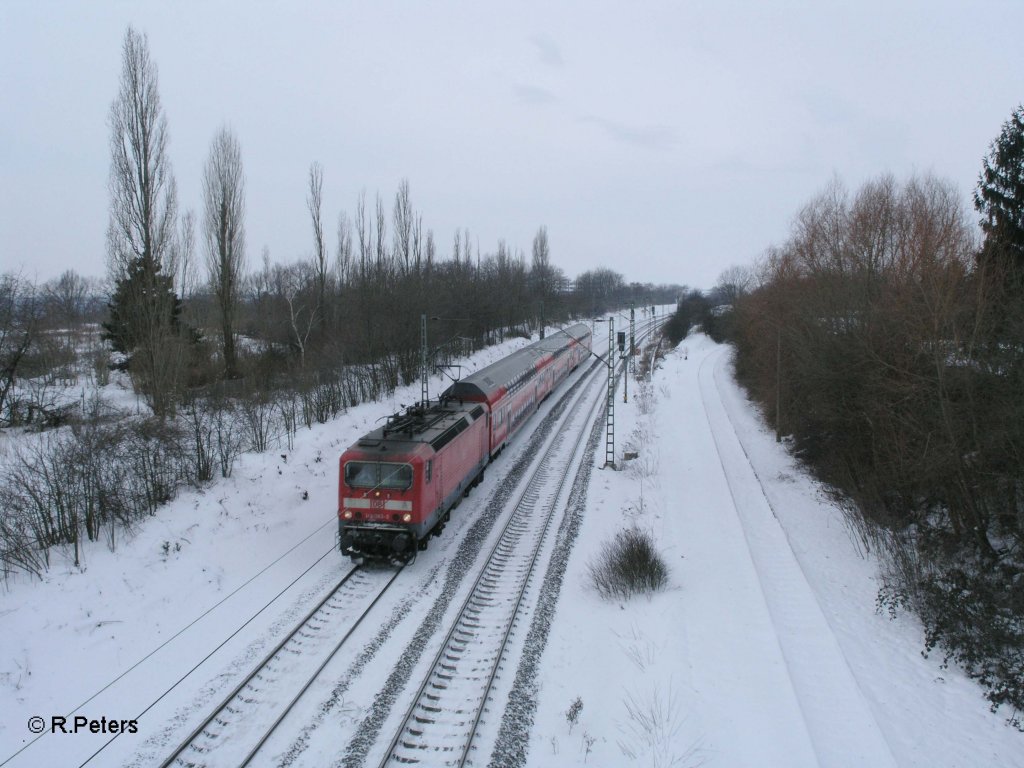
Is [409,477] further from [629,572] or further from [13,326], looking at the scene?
[13,326]

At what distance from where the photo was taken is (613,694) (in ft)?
30.4

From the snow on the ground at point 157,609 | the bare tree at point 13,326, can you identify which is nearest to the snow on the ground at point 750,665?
the snow on the ground at point 157,609

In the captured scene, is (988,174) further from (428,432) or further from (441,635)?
(441,635)

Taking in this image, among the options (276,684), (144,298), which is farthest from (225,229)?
(276,684)

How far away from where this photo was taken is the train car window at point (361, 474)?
13.2 metres

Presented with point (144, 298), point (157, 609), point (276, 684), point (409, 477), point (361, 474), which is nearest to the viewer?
point (276, 684)

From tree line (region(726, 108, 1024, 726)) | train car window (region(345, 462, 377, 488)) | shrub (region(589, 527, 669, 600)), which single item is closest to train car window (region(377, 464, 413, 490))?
train car window (region(345, 462, 377, 488))

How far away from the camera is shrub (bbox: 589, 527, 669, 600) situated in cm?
1247

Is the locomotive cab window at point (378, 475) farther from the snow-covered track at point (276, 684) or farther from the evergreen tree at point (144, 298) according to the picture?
the evergreen tree at point (144, 298)

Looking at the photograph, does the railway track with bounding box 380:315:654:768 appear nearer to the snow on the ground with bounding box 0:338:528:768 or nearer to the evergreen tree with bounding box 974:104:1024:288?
the snow on the ground with bounding box 0:338:528:768

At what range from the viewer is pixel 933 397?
13648 mm

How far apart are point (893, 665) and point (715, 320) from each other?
2462 inches

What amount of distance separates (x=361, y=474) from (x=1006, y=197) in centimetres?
1884

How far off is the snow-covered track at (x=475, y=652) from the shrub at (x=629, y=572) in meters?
1.55
